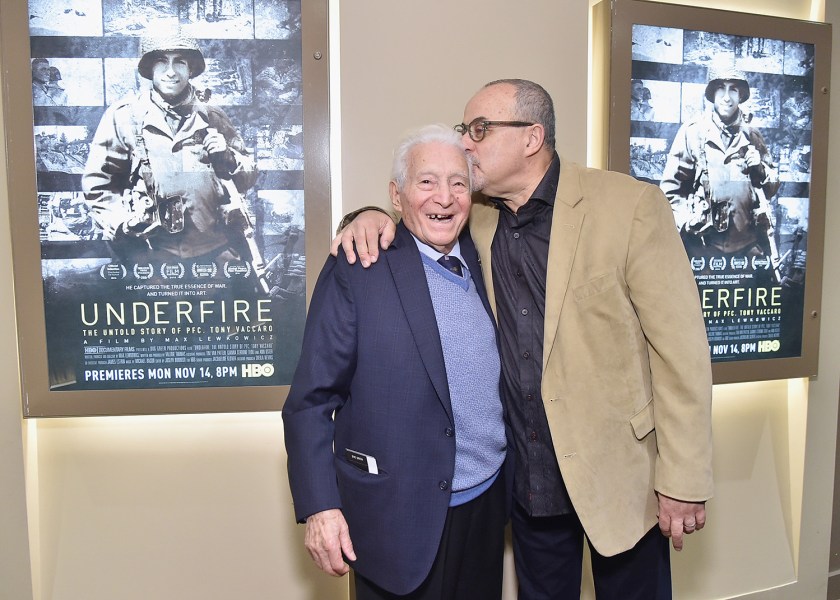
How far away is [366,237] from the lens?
4.71 feet

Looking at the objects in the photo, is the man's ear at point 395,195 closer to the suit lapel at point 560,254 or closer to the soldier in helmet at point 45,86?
the suit lapel at point 560,254

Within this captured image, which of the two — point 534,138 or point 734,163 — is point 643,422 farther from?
point 734,163

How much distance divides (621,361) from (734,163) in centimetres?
130

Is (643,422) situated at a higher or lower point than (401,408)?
lower

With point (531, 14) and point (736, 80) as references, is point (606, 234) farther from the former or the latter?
point (736, 80)

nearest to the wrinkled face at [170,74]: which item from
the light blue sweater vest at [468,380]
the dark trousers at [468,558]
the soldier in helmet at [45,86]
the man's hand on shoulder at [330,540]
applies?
the soldier in helmet at [45,86]

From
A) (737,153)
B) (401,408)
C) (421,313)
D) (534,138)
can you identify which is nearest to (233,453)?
(401,408)

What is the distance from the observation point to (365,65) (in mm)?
1982

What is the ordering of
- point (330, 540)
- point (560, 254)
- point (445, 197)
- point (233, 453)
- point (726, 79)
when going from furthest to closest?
point (726, 79)
point (233, 453)
point (560, 254)
point (445, 197)
point (330, 540)

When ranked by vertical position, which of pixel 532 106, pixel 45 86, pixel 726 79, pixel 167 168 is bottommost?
pixel 167 168

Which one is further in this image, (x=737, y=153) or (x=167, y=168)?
(x=737, y=153)

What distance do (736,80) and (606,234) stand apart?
132cm

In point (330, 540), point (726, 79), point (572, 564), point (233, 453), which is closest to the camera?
point (330, 540)

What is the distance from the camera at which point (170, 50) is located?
6.20 feet
